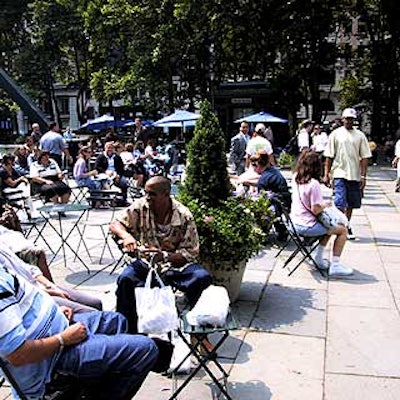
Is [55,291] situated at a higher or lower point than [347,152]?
lower

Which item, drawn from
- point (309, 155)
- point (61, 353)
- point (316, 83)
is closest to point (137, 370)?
point (61, 353)

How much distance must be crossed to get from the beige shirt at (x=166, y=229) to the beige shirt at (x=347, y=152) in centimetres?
401

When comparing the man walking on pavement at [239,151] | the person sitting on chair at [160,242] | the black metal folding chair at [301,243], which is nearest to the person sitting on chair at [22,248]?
the person sitting on chair at [160,242]

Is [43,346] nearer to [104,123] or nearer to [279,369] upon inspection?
[279,369]

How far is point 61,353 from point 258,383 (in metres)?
1.56

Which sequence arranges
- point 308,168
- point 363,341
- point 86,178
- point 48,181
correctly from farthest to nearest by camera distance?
point 86,178 < point 48,181 < point 308,168 < point 363,341

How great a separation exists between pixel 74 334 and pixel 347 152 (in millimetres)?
5742

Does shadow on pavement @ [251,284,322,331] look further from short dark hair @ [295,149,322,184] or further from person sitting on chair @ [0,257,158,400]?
person sitting on chair @ [0,257,158,400]

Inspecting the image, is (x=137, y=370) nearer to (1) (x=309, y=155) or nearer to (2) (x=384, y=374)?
(2) (x=384, y=374)

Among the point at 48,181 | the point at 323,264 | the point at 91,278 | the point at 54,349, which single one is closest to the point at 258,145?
the point at 48,181

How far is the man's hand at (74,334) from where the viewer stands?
2559 millimetres

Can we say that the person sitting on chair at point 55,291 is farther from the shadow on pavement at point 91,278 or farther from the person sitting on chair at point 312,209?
the person sitting on chair at point 312,209

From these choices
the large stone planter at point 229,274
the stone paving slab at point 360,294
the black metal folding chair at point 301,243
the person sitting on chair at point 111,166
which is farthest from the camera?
the person sitting on chair at point 111,166

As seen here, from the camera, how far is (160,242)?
4164mm
